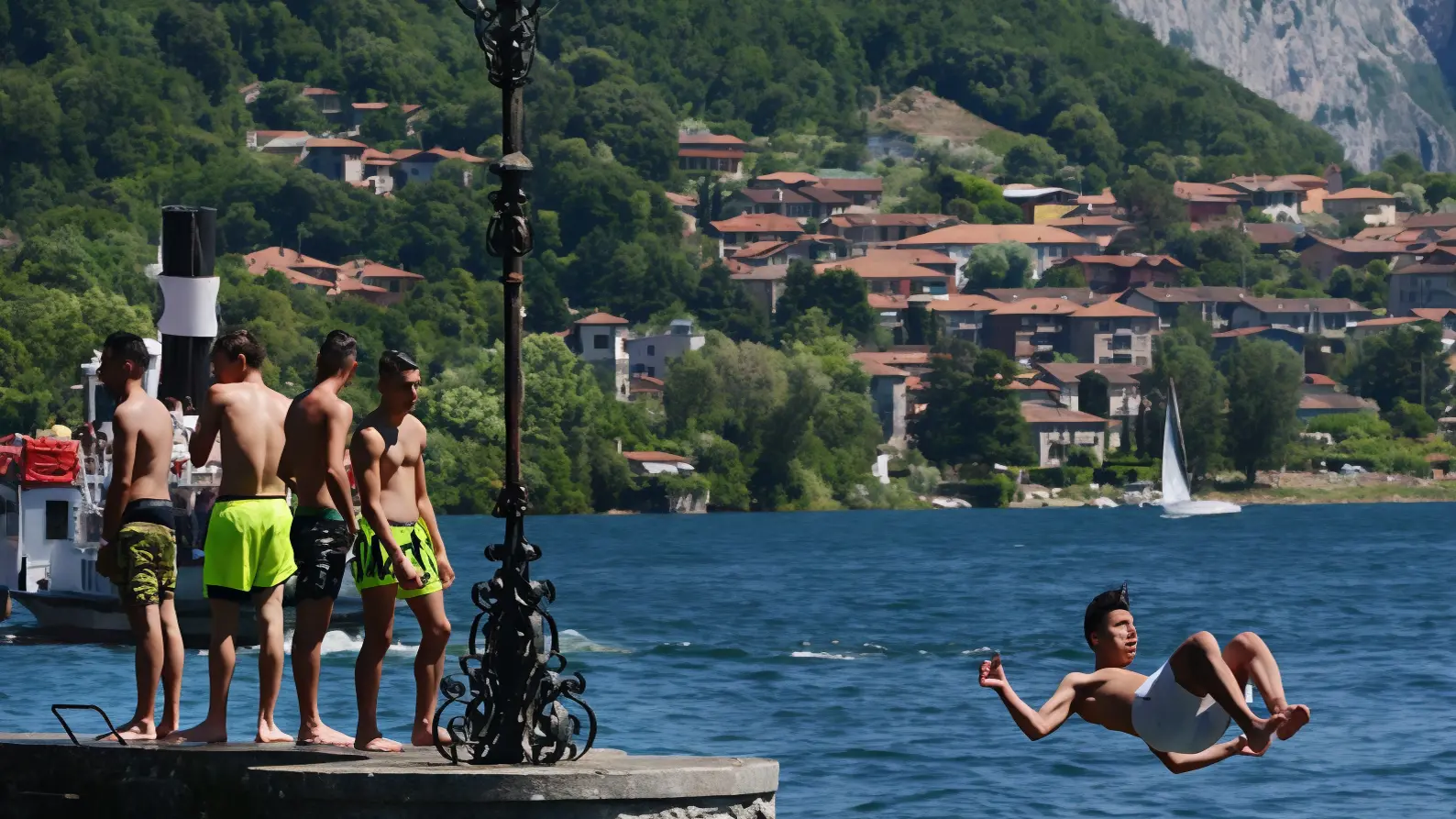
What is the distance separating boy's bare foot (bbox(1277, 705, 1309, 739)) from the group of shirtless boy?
3.94 m

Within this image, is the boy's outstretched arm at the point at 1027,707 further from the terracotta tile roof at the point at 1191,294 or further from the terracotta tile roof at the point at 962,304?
the terracotta tile roof at the point at 1191,294

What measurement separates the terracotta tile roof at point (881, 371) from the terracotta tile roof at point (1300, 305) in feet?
129

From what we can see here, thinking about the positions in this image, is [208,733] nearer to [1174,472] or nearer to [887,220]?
[1174,472]

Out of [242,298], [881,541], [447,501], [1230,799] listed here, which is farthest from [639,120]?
[1230,799]

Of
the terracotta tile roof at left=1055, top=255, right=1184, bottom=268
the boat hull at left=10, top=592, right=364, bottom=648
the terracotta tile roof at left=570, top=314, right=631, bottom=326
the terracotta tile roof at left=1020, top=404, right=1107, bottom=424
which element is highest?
the terracotta tile roof at left=1055, top=255, right=1184, bottom=268

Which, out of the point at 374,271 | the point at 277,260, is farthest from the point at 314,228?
the point at 277,260

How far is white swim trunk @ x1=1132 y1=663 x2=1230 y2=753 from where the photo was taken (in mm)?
8750

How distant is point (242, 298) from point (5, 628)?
84.1 metres

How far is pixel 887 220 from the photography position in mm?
194625

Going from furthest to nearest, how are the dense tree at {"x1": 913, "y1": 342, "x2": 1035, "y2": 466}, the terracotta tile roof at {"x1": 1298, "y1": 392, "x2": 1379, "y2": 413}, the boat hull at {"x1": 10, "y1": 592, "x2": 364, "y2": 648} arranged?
1. the terracotta tile roof at {"x1": 1298, "y1": 392, "x2": 1379, "y2": 413}
2. the dense tree at {"x1": 913, "y1": 342, "x2": 1035, "y2": 466}
3. the boat hull at {"x1": 10, "y1": 592, "x2": 364, "y2": 648}

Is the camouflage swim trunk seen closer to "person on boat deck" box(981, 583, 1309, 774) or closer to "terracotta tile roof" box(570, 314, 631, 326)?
"person on boat deck" box(981, 583, 1309, 774)

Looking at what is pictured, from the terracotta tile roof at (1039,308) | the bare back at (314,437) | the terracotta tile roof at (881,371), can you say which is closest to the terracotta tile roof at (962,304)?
the terracotta tile roof at (1039,308)

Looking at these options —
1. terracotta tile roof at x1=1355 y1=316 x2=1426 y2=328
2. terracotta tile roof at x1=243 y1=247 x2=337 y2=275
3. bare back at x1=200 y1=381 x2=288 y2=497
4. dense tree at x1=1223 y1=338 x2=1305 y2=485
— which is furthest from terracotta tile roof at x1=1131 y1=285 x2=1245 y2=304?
bare back at x1=200 y1=381 x2=288 y2=497

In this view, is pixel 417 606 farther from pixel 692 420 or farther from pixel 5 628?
pixel 692 420
